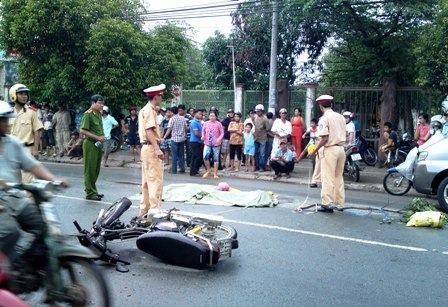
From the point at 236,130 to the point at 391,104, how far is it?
16.0ft

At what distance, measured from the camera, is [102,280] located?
4.10 m

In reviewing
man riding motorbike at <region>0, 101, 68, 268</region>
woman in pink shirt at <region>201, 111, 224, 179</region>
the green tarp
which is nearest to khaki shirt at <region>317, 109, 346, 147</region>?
the green tarp

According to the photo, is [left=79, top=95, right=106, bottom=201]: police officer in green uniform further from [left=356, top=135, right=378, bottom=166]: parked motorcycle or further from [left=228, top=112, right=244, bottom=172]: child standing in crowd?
[left=356, top=135, right=378, bottom=166]: parked motorcycle

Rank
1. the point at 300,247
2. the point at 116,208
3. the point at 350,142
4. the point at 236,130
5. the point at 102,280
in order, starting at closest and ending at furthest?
the point at 102,280, the point at 116,208, the point at 300,247, the point at 350,142, the point at 236,130

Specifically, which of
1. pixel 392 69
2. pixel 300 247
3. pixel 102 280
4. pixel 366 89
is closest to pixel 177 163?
pixel 366 89

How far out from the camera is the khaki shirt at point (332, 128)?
937 centimetres

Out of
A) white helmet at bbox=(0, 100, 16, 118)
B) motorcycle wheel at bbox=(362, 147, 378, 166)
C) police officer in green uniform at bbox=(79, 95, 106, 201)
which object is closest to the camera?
white helmet at bbox=(0, 100, 16, 118)

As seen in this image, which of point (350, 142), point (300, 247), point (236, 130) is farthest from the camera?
point (236, 130)

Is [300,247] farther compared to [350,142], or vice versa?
[350,142]

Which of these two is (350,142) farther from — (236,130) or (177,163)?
(177,163)

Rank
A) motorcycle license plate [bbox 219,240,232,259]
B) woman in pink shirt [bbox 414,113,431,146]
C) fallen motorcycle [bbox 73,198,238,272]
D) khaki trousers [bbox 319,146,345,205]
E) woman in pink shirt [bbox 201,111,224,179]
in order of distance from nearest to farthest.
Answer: fallen motorcycle [bbox 73,198,238,272]
motorcycle license plate [bbox 219,240,232,259]
khaki trousers [bbox 319,146,345,205]
woman in pink shirt [bbox 414,113,431,146]
woman in pink shirt [bbox 201,111,224,179]

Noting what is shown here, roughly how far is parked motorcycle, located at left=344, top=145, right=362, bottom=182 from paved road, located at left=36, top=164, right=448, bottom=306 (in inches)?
167

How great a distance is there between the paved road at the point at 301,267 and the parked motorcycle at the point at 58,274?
3.21 feet

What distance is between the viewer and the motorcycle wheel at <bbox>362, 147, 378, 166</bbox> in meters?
16.6
